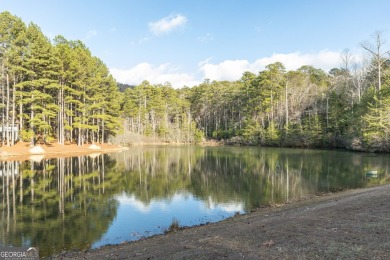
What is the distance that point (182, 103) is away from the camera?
86250mm

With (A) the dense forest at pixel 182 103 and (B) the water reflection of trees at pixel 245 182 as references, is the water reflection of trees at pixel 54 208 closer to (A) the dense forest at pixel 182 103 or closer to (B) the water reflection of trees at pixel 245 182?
(B) the water reflection of trees at pixel 245 182

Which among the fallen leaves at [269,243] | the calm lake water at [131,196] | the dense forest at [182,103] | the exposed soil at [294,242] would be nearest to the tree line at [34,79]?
the dense forest at [182,103]

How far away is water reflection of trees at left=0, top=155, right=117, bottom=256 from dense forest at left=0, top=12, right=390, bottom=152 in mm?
20153

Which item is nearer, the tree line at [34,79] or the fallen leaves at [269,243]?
the fallen leaves at [269,243]

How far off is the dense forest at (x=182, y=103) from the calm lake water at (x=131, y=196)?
17.3 meters

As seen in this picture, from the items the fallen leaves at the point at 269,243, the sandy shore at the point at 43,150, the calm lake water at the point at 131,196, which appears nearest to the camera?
the fallen leaves at the point at 269,243

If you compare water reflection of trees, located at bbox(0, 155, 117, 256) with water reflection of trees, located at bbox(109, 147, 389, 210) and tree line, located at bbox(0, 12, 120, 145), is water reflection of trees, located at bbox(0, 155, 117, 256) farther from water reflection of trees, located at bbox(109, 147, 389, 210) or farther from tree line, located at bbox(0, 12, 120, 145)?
tree line, located at bbox(0, 12, 120, 145)

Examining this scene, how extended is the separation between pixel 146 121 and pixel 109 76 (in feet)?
80.2

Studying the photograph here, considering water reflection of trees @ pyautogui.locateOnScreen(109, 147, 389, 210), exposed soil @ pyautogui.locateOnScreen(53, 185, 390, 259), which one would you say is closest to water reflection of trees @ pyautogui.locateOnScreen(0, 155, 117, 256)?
exposed soil @ pyautogui.locateOnScreen(53, 185, 390, 259)

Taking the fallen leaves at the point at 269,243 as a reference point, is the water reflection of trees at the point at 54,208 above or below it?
below

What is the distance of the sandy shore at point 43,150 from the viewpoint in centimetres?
3421

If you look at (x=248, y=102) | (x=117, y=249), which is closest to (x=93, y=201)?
(x=117, y=249)

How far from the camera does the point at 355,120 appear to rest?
4384cm

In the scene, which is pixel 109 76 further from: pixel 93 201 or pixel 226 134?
pixel 93 201
